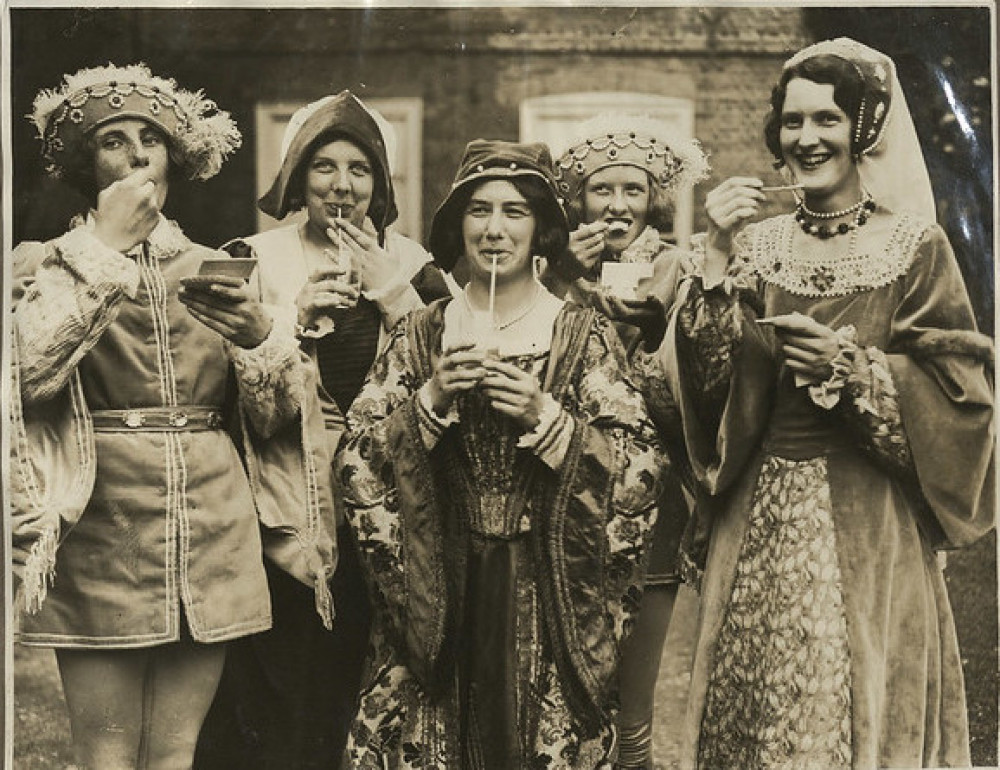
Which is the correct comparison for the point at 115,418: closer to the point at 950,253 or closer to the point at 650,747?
the point at 650,747

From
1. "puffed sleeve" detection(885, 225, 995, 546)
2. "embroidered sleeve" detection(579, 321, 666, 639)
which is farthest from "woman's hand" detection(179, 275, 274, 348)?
"puffed sleeve" detection(885, 225, 995, 546)

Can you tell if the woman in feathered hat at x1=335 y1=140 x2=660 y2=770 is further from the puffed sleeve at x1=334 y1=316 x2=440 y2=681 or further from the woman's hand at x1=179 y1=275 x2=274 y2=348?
the woman's hand at x1=179 y1=275 x2=274 y2=348

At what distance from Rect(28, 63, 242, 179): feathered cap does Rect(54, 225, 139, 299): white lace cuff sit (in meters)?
0.18

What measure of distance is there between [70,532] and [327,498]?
563 mm

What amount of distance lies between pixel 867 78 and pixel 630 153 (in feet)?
1.89

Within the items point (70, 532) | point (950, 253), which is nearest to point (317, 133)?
point (70, 532)

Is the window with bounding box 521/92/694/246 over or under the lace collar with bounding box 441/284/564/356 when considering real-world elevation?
over

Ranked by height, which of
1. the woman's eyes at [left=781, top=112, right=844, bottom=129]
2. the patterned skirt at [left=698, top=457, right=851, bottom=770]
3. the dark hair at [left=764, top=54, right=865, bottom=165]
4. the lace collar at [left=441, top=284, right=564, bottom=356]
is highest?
the dark hair at [left=764, top=54, right=865, bottom=165]

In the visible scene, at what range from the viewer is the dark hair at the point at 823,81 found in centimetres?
335

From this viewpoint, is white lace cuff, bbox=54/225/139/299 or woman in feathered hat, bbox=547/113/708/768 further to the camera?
woman in feathered hat, bbox=547/113/708/768

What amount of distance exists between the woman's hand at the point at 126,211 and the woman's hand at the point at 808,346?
4.68ft

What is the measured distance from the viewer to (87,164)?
10.8ft

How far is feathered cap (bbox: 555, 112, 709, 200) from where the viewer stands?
3.32m

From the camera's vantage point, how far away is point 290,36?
3350 millimetres
